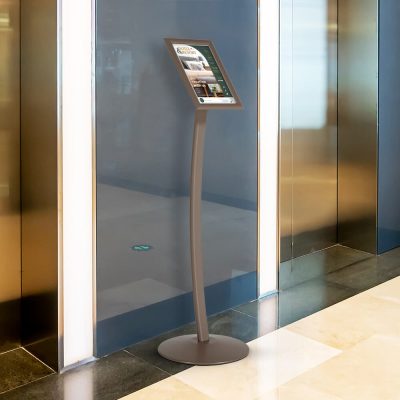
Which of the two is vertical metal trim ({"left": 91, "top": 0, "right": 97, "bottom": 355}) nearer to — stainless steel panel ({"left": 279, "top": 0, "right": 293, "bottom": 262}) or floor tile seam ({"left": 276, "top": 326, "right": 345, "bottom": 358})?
floor tile seam ({"left": 276, "top": 326, "right": 345, "bottom": 358})

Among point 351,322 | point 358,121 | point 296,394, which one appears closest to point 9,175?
point 296,394

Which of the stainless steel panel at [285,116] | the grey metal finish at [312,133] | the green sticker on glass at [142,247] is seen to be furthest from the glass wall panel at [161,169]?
the grey metal finish at [312,133]

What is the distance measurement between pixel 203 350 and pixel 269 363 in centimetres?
37

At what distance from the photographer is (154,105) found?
12.3 feet

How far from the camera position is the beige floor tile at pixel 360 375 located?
123 inches

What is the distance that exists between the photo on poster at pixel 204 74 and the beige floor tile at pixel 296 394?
1.51 m

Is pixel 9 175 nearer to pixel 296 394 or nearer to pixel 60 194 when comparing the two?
pixel 60 194

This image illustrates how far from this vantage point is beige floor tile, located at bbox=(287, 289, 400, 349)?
3855 mm

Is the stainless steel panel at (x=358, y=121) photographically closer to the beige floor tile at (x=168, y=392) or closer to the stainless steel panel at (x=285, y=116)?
the stainless steel panel at (x=285, y=116)

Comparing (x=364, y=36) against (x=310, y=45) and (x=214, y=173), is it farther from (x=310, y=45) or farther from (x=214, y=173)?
(x=214, y=173)

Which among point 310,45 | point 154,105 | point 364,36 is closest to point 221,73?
point 154,105

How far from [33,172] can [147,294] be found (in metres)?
0.98

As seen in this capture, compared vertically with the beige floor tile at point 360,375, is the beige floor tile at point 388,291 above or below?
above

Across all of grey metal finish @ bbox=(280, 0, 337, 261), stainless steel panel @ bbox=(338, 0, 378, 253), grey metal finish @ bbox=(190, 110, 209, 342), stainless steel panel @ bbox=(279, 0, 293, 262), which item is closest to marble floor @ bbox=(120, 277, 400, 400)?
grey metal finish @ bbox=(190, 110, 209, 342)
